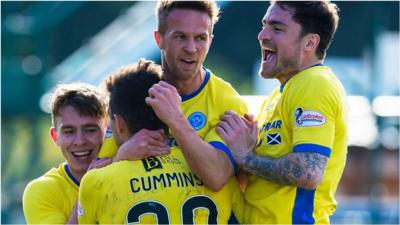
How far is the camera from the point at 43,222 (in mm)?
5855

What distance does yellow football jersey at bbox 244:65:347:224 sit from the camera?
5.31 meters

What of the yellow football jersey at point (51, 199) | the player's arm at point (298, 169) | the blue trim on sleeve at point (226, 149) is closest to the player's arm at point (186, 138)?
the blue trim on sleeve at point (226, 149)

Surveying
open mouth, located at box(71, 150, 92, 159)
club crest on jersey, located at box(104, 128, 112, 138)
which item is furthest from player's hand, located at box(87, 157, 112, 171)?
open mouth, located at box(71, 150, 92, 159)

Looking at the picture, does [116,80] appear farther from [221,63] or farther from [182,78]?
[221,63]

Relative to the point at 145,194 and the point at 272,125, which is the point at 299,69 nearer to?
the point at 272,125

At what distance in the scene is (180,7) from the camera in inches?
230

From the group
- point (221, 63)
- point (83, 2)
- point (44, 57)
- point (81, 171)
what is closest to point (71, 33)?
point (221, 63)

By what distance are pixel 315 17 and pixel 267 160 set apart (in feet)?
2.86

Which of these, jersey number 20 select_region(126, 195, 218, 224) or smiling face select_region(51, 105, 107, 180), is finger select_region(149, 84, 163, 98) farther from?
smiling face select_region(51, 105, 107, 180)

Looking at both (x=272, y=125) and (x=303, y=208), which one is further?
(x=272, y=125)

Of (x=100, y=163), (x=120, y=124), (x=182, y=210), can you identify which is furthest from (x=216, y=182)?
(x=100, y=163)

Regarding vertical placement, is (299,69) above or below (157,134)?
above

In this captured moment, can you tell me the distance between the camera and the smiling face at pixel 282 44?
5625mm

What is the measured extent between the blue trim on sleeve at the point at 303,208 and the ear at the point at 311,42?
80 centimetres
